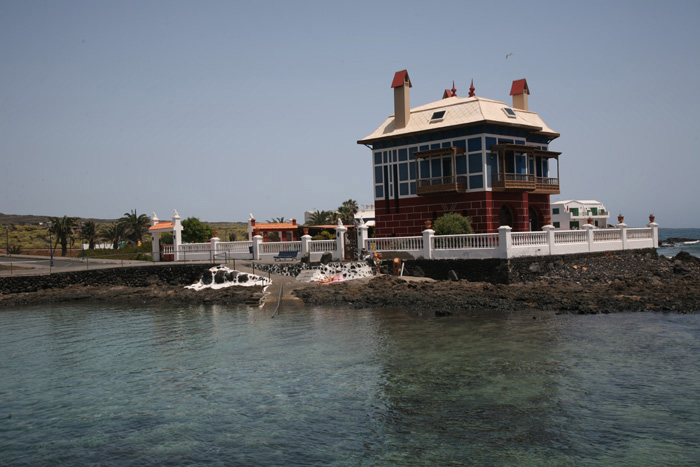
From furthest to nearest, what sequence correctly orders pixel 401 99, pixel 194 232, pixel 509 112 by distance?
pixel 194 232
pixel 401 99
pixel 509 112

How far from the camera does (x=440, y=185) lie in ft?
114

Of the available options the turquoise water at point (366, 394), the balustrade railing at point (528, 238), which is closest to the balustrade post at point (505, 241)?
the balustrade railing at point (528, 238)

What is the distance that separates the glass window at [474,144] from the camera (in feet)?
112

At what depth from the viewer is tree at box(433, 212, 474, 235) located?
3042cm

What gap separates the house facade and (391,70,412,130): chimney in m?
0.07

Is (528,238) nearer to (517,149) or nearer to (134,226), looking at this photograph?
(517,149)

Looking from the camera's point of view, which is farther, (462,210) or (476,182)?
(462,210)

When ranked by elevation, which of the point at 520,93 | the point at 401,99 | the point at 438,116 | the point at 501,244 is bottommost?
the point at 501,244

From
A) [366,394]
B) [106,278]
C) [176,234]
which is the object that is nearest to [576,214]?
[176,234]

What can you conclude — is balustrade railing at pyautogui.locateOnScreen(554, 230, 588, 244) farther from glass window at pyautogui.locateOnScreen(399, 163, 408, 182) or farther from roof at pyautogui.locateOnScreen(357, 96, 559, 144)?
glass window at pyautogui.locateOnScreen(399, 163, 408, 182)

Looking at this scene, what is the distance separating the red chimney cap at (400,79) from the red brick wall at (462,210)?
7868 mm

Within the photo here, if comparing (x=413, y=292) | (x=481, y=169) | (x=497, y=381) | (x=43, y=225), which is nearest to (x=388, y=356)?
(x=497, y=381)

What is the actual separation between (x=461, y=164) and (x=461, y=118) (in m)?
2.80

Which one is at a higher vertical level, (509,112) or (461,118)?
(509,112)
